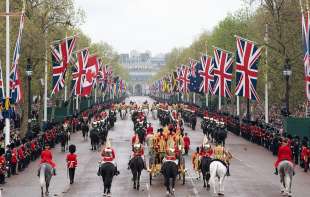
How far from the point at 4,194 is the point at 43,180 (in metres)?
1.94

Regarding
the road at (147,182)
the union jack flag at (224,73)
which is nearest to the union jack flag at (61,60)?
the road at (147,182)

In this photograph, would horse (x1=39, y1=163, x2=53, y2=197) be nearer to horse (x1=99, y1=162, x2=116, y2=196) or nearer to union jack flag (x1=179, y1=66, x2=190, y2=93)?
horse (x1=99, y1=162, x2=116, y2=196)

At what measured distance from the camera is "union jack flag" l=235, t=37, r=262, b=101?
45.4 m

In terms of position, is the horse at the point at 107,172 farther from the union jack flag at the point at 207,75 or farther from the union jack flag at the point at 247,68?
the union jack flag at the point at 207,75

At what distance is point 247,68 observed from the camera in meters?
45.7

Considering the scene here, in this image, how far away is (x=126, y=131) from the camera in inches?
2391

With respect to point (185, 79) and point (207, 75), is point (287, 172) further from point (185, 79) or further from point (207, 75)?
point (185, 79)

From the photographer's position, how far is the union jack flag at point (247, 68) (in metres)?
45.4

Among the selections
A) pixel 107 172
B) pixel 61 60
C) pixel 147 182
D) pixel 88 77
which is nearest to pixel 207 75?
pixel 88 77

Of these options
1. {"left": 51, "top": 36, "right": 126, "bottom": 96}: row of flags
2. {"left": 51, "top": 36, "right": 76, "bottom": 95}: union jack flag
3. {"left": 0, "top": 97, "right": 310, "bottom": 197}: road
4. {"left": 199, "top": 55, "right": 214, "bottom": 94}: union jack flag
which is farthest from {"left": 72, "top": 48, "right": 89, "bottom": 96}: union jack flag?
{"left": 0, "top": 97, "right": 310, "bottom": 197}: road

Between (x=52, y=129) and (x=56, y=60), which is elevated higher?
(x=56, y=60)

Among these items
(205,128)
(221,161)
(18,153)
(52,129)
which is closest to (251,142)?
(205,128)

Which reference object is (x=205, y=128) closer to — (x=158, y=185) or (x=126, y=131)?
(x=126, y=131)

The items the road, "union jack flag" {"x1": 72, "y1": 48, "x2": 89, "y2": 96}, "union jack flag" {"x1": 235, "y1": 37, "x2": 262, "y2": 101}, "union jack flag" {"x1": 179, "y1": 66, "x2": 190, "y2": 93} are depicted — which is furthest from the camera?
"union jack flag" {"x1": 179, "y1": 66, "x2": 190, "y2": 93}
